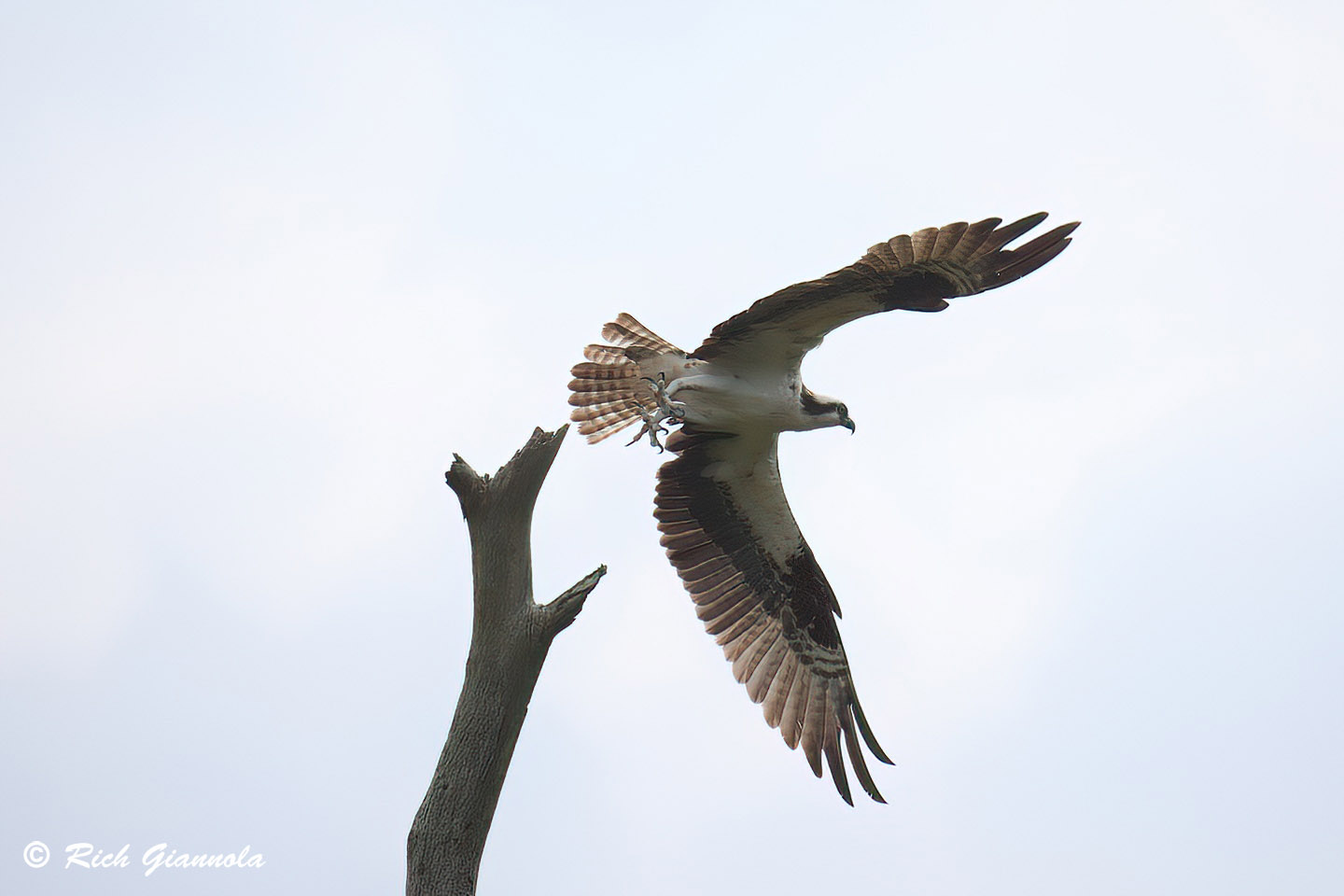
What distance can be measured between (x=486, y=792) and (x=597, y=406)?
343 cm

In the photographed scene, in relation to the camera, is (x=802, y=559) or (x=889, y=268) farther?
(x=802, y=559)

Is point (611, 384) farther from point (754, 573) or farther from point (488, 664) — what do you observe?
point (488, 664)

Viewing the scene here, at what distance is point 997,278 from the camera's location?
633cm

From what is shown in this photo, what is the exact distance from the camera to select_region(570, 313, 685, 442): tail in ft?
25.9

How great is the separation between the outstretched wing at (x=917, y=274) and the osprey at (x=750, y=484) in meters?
0.02

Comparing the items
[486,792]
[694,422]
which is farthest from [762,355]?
[486,792]

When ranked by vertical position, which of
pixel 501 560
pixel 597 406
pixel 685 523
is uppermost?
pixel 597 406

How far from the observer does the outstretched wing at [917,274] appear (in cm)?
620

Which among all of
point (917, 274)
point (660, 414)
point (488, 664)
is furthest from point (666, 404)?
point (488, 664)

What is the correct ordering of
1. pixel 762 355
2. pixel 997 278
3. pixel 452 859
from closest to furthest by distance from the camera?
1. pixel 452 859
2. pixel 997 278
3. pixel 762 355

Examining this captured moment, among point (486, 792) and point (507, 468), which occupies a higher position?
point (507, 468)

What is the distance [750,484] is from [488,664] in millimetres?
3419

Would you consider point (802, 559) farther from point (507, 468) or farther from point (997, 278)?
point (507, 468)

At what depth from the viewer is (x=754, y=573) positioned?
839 cm
